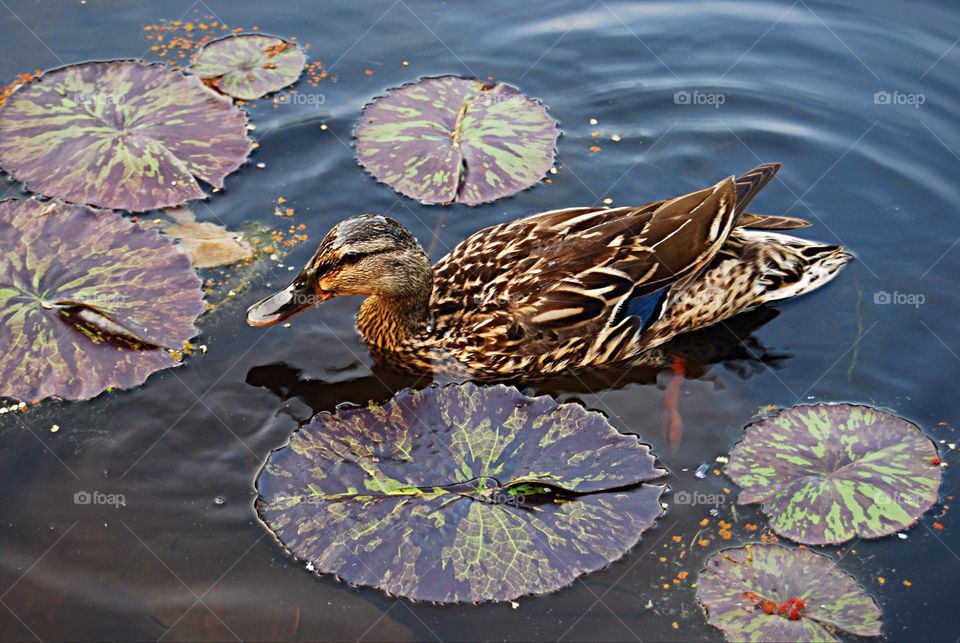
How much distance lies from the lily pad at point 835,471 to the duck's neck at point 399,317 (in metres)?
2.19

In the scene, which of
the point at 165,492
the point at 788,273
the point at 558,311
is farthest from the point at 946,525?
the point at 165,492

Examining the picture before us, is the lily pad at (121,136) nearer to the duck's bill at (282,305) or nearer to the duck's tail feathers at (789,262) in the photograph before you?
the duck's bill at (282,305)

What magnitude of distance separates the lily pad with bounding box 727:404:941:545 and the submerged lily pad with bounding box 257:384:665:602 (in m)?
0.65

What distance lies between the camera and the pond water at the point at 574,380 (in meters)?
5.50

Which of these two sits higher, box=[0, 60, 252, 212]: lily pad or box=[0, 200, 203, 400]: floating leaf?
box=[0, 60, 252, 212]: lily pad

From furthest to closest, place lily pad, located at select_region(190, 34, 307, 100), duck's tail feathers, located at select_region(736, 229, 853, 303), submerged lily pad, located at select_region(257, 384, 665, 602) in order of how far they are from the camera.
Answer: lily pad, located at select_region(190, 34, 307, 100) < duck's tail feathers, located at select_region(736, 229, 853, 303) < submerged lily pad, located at select_region(257, 384, 665, 602)

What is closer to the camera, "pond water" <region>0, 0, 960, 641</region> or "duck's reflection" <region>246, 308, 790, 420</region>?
"pond water" <region>0, 0, 960, 641</region>

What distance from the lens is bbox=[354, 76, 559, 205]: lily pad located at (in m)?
7.92

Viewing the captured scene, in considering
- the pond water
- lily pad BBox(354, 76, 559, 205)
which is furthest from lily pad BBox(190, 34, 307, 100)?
lily pad BBox(354, 76, 559, 205)

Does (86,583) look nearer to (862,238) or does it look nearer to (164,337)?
(164,337)

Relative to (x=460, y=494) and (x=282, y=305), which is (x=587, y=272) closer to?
(x=460, y=494)

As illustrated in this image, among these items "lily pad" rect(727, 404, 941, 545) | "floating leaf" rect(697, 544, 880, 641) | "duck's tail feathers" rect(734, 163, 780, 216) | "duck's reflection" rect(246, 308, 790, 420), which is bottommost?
"duck's reflection" rect(246, 308, 790, 420)

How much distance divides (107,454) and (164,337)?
2.75ft

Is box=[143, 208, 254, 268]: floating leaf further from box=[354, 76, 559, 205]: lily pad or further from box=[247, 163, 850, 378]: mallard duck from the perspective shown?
box=[354, 76, 559, 205]: lily pad
